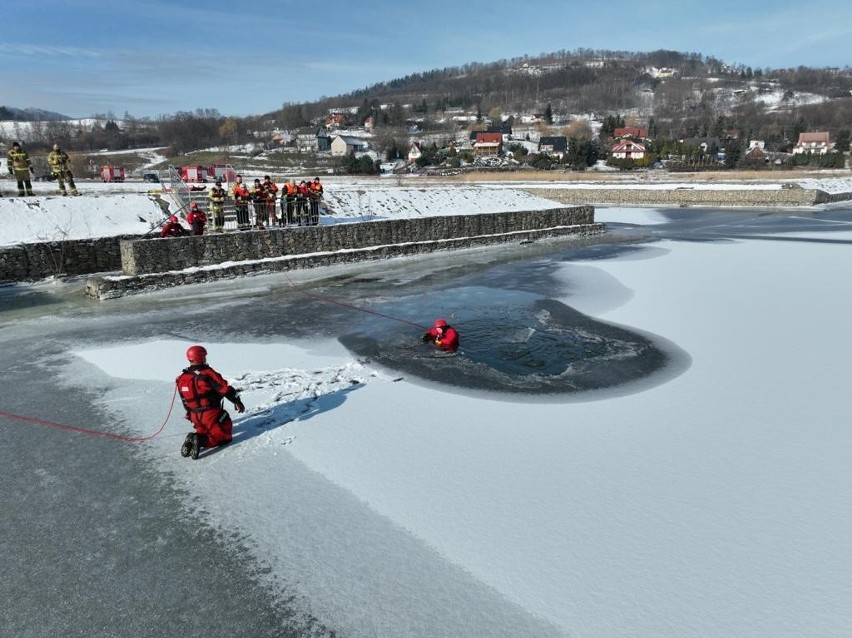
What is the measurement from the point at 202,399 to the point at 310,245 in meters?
12.7

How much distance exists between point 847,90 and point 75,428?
857ft

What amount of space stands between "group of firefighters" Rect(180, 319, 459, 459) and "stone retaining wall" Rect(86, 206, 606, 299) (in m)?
9.15

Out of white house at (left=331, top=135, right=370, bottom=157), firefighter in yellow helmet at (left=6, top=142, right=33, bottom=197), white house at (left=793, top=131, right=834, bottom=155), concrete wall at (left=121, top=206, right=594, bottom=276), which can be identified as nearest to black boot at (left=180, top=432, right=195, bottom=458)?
concrete wall at (left=121, top=206, right=594, bottom=276)

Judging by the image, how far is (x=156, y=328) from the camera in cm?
1031

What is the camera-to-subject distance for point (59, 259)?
586 inches

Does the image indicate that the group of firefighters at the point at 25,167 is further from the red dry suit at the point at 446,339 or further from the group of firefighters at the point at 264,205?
the red dry suit at the point at 446,339

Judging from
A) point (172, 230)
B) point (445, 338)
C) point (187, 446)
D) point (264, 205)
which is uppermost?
point (264, 205)

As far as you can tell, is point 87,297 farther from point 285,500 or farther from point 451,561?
point 451,561

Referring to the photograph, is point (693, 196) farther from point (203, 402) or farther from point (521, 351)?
point (203, 402)

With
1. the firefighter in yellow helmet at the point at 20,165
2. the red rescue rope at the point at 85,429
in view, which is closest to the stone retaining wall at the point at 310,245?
the firefighter in yellow helmet at the point at 20,165

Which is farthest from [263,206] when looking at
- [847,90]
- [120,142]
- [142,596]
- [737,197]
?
[847,90]

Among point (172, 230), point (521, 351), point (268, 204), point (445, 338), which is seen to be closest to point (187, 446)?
point (445, 338)

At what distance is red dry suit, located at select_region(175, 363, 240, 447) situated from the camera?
17.5 ft

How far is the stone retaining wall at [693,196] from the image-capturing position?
42.2 meters
